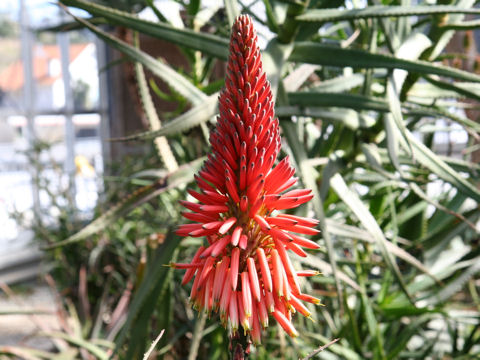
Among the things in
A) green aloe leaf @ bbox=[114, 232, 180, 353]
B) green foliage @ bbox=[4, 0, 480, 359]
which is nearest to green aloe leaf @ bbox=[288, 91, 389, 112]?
green foliage @ bbox=[4, 0, 480, 359]

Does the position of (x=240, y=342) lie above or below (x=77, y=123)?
below

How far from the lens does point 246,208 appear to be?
0.31 m

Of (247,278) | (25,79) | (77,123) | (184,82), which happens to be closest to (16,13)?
(25,79)

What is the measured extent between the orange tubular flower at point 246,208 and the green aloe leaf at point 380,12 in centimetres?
28

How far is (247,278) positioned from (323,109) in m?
0.43

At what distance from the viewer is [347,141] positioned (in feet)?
2.51

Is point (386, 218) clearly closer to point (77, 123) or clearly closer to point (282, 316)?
point (282, 316)

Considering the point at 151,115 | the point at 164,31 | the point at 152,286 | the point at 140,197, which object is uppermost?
the point at 164,31

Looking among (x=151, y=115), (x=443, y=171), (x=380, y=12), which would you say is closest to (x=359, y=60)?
(x=380, y=12)

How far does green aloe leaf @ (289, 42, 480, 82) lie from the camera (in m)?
0.52

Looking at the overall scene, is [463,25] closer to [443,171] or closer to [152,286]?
[443,171]

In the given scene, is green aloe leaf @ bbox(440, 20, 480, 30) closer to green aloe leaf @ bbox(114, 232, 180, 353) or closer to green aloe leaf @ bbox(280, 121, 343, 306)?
green aloe leaf @ bbox(280, 121, 343, 306)

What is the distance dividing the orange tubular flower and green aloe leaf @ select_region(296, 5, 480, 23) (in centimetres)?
28

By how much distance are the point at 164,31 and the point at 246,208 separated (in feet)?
1.19
